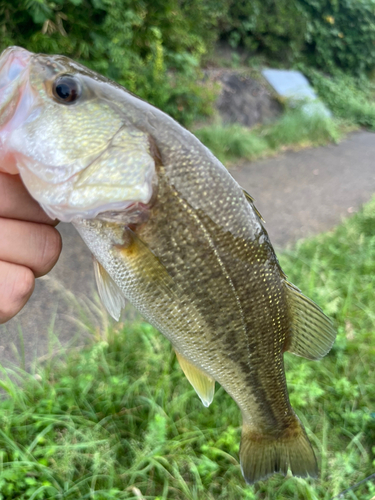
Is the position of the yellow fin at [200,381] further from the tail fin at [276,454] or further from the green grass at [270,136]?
the green grass at [270,136]

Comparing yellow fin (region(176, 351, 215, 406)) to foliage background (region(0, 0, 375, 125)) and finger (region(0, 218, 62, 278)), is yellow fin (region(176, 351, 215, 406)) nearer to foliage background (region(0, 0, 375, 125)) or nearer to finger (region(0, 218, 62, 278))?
finger (region(0, 218, 62, 278))

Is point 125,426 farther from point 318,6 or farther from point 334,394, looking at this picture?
point 318,6

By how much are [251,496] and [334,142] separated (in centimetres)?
819

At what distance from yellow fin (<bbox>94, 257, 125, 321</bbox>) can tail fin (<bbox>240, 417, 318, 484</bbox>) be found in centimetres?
85

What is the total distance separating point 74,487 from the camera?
1736mm

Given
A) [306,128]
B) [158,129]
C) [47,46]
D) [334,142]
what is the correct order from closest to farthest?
[158,129], [47,46], [306,128], [334,142]

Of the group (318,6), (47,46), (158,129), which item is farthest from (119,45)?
(318,6)

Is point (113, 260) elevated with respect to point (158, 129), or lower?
lower

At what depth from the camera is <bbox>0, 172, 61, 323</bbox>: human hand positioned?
1062 millimetres

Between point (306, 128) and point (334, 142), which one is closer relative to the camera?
point (306, 128)

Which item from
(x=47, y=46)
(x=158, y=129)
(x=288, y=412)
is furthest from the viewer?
(x=47, y=46)

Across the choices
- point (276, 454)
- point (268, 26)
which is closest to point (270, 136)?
point (268, 26)

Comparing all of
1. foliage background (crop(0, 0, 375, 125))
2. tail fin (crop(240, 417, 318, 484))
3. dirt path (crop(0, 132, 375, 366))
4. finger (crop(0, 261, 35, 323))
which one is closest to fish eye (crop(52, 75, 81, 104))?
finger (crop(0, 261, 35, 323))

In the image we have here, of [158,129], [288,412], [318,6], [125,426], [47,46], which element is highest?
[318,6]
